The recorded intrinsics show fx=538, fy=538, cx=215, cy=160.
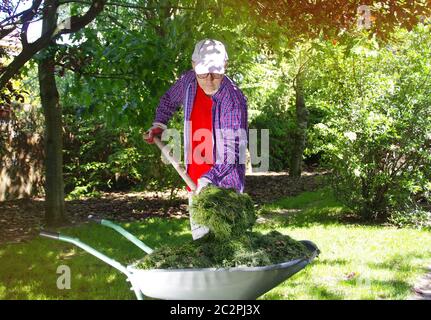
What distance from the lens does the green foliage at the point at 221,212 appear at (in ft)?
8.40

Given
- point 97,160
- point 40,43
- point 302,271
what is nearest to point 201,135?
point 40,43

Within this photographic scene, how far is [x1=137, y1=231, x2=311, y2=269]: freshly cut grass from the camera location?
2484 millimetres

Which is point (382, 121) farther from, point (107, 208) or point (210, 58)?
point (210, 58)

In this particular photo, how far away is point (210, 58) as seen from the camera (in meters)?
2.93

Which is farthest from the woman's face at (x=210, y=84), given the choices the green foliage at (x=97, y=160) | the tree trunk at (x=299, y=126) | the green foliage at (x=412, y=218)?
the tree trunk at (x=299, y=126)

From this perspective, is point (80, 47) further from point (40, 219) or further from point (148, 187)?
point (148, 187)

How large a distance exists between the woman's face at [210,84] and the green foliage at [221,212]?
0.61 metres

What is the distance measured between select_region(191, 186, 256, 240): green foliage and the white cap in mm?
682

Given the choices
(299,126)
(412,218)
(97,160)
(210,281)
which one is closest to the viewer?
(210,281)

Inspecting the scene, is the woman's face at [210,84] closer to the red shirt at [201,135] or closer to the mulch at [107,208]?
the red shirt at [201,135]

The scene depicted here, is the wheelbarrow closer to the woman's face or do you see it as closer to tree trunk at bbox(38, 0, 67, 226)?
the woman's face

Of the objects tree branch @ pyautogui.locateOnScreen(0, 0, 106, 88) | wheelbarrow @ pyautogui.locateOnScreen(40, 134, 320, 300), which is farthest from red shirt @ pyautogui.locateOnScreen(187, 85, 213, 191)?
tree branch @ pyautogui.locateOnScreen(0, 0, 106, 88)

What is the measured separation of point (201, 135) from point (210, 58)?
42 centimetres
